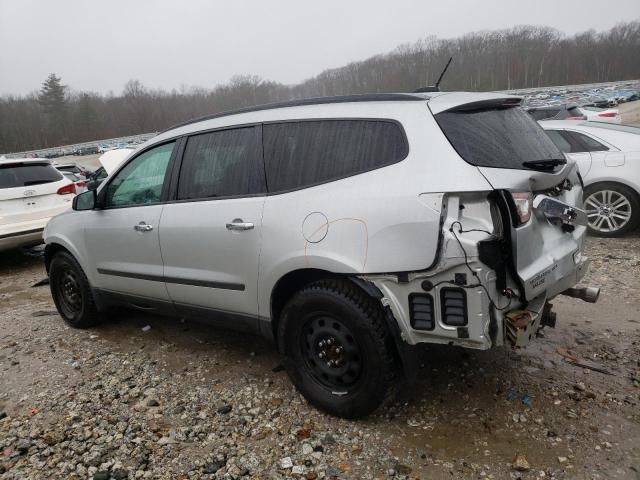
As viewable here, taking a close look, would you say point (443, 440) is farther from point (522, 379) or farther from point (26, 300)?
point (26, 300)

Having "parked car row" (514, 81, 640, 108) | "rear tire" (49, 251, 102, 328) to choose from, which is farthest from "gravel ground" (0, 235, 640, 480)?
"parked car row" (514, 81, 640, 108)

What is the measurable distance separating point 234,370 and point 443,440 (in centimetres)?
161

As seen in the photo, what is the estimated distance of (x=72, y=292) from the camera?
4688 millimetres

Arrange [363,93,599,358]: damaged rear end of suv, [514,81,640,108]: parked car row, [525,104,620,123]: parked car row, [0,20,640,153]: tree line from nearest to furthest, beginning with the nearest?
[363,93,599,358]: damaged rear end of suv
[525,104,620,123]: parked car row
[514,81,640,108]: parked car row
[0,20,640,153]: tree line

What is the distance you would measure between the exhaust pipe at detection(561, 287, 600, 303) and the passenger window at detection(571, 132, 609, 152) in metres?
4.43

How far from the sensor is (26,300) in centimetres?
588

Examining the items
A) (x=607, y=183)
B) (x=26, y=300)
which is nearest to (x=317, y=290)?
(x=26, y=300)

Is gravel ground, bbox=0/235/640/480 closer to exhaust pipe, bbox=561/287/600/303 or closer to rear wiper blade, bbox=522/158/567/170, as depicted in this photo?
exhaust pipe, bbox=561/287/600/303

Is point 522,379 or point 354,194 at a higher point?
point 354,194

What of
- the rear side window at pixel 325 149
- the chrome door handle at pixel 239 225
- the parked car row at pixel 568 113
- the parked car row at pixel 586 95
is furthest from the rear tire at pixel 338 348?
the parked car row at pixel 586 95

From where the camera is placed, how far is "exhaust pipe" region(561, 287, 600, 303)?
9.82ft

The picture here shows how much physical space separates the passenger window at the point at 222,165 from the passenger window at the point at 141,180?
0.27m

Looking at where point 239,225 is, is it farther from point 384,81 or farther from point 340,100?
point 384,81

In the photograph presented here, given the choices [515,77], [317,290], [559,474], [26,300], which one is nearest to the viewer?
[559,474]
